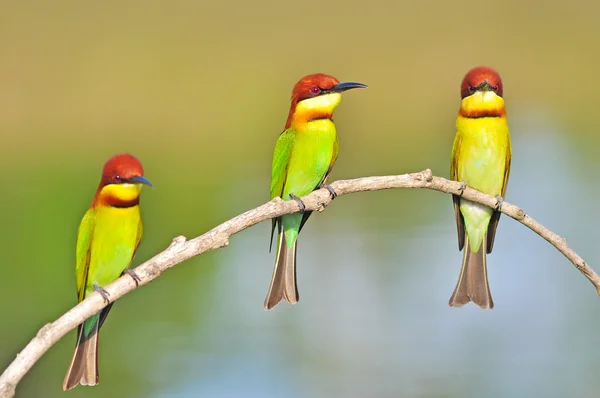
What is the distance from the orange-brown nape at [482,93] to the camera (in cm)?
239

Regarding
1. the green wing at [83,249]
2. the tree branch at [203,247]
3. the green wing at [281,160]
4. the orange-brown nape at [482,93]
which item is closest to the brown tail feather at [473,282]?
the tree branch at [203,247]

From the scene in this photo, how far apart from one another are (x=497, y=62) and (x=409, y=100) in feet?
3.03

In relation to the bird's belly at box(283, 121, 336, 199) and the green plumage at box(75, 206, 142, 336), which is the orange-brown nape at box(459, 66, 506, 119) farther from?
the green plumage at box(75, 206, 142, 336)

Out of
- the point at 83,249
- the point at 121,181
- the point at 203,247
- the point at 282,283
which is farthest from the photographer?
the point at 83,249

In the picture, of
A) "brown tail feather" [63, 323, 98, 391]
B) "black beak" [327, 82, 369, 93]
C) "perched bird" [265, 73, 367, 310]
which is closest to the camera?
"brown tail feather" [63, 323, 98, 391]

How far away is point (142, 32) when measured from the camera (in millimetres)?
9586

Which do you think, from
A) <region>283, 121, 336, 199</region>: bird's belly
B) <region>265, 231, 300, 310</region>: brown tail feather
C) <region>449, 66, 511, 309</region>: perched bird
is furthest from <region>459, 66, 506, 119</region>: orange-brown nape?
<region>265, 231, 300, 310</region>: brown tail feather

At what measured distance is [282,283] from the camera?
2529 millimetres

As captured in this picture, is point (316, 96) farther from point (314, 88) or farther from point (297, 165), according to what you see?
point (297, 165)

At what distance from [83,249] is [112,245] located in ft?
0.38

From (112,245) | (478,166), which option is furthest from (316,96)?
(112,245)

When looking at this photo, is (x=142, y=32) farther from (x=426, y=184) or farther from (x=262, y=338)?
(x=426, y=184)

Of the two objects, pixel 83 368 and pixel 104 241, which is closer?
pixel 83 368

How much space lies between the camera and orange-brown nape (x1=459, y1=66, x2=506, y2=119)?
2.39 metres
